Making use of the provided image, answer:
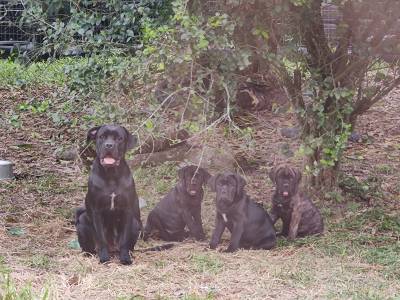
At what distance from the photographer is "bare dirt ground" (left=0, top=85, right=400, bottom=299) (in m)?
6.09

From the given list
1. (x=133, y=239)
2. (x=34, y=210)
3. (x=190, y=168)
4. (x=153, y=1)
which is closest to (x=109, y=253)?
(x=133, y=239)

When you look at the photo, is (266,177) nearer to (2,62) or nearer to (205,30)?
(205,30)

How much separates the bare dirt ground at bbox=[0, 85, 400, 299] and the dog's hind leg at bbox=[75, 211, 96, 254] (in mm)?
150

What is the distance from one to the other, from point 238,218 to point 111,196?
1.27 metres

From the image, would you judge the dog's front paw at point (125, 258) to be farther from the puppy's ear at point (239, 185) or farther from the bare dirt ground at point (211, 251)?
the puppy's ear at point (239, 185)

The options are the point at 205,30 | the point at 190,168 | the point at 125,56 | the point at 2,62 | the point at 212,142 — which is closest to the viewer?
the point at 205,30

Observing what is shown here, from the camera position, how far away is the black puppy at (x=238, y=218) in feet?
24.5

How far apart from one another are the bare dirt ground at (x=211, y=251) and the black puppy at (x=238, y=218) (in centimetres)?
17

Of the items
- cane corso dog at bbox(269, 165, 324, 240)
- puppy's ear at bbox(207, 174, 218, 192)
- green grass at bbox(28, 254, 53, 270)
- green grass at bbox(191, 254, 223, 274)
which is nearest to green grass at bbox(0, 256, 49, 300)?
green grass at bbox(28, 254, 53, 270)

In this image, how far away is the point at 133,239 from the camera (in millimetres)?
7176

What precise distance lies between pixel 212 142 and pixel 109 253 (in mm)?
3113

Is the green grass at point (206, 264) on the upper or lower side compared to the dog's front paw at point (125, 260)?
upper

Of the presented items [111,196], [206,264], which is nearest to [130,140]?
[111,196]

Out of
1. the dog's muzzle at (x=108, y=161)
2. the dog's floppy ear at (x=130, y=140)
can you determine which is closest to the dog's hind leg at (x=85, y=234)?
the dog's muzzle at (x=108, y=161)
